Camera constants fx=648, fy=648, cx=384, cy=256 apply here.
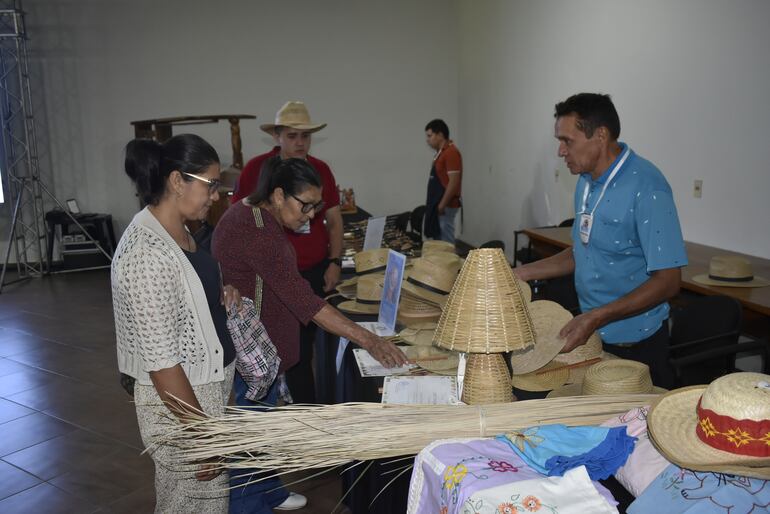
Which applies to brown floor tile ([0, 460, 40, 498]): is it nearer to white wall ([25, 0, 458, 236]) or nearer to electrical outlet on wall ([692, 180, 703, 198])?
electrical outlet on wall ([692, 180, 703, 198])

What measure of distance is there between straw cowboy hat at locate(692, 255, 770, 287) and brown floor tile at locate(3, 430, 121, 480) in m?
3.34

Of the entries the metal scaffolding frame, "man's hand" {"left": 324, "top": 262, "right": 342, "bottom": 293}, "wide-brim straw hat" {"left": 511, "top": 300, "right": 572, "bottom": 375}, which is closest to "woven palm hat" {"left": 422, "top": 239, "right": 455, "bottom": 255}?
"man's hand" {"left": 324, "top": 262, "right": 342, "bottom": 293}

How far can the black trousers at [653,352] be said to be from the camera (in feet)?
7.90

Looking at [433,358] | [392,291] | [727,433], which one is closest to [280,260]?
[392,291]

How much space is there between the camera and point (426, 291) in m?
2.74

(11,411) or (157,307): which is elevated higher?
(157,307)

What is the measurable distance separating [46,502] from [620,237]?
9.42ft

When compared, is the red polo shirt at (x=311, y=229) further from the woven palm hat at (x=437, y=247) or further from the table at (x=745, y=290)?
the table at (x=745, y=290)

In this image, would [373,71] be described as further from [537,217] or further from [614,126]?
[614,126]

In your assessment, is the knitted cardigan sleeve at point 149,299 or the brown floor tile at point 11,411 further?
the brown floor tile at point 11,411

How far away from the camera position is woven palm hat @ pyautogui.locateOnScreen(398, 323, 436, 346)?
2.39 metres

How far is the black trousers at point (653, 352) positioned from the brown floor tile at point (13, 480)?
2.87 meters

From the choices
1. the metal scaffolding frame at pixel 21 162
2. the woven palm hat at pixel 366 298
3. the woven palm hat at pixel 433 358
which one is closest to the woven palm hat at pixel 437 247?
the woven palm hat at pixel 366 298

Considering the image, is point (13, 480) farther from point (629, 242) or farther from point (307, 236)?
point (629, 242)
